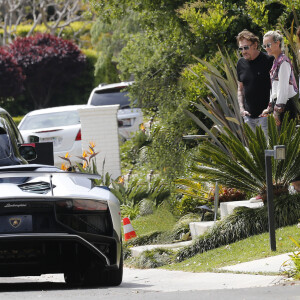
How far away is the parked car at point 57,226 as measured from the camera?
7.16 meters

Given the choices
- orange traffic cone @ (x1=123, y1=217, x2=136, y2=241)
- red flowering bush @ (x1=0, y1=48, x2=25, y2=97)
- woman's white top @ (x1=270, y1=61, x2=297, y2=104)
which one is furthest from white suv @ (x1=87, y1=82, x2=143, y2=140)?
red flowering bush @ (x1=0, y1=48, x2=25, y2=97)

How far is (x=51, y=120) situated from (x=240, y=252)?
11520mm

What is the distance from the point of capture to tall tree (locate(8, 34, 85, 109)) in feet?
138

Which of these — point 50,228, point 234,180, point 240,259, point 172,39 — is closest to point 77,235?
point 50,228

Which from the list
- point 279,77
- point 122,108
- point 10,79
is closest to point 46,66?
point 10,79

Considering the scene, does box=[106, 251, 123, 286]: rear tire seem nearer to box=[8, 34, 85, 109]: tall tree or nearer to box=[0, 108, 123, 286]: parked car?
box=[0, 108, 123, 286]: parked car

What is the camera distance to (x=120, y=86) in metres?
22.2

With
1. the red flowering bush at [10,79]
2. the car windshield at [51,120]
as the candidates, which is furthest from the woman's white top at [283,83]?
the red flowering bush at [10,79]

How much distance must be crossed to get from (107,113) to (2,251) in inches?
382

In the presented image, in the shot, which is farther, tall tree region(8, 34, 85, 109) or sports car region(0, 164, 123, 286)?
tall tree region(8, 34, 85, 109)

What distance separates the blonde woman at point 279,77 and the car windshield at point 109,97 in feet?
38.3

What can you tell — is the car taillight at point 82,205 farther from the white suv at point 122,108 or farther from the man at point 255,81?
the white suv at point 122,108

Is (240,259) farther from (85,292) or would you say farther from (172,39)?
(172,39)

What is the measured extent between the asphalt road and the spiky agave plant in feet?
5.34
